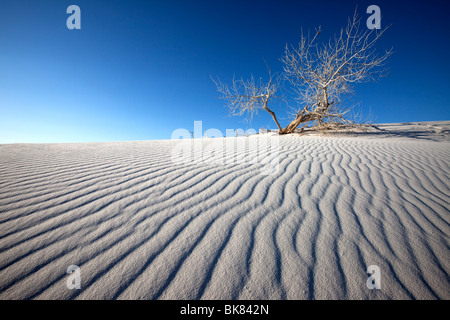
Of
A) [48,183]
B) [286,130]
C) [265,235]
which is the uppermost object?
[286,130]

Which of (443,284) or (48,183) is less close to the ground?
(48,183)

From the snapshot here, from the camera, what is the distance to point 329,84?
25.2 ft

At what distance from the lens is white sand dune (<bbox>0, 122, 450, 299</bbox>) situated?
1.07 meters

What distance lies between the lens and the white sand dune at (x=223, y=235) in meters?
1.07

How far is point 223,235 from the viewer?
143 cm

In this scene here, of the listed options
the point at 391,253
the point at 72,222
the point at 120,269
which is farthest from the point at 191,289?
the point at 391,253

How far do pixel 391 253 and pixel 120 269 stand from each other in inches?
79.1
